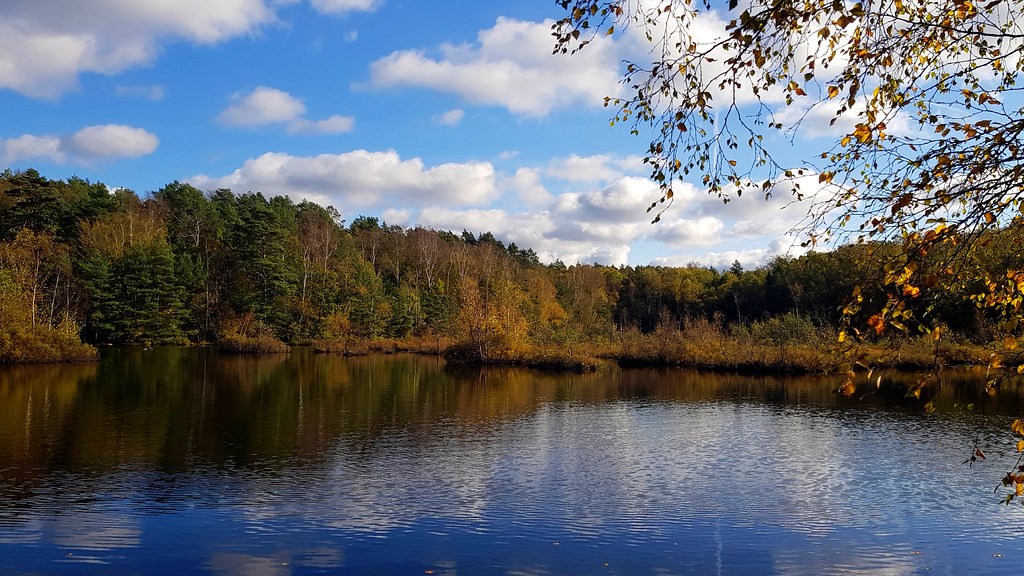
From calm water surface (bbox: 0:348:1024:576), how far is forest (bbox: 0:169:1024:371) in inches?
598

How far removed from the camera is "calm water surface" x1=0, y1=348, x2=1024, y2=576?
8227mm

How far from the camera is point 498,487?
449 inches

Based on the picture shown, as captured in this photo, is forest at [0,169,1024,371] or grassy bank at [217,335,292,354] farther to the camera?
grassy bank at [217,335,292,354]

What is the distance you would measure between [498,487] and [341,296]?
4620cm

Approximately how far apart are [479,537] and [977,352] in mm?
32673

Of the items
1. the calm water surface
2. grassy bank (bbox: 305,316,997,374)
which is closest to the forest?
grassy bank (bbox: 305,316,997,374)

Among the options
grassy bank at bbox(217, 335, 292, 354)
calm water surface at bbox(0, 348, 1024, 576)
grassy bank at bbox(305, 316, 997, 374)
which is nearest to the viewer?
calm water surface at bbox(0, 348, 1024, 576)

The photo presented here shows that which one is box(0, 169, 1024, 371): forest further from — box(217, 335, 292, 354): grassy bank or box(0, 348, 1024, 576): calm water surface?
box(0, 348, 1024, 576): calm water surface

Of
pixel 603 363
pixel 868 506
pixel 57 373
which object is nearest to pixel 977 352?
pixel 603 363

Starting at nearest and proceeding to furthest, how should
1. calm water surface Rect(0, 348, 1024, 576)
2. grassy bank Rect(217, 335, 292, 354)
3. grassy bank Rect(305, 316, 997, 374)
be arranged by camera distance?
calm water surface Rect(0, 348, 1024, 576), grassy bank Rect(305, 316, 997, 374), grassy bank Rect(217, 335, 292, 354)

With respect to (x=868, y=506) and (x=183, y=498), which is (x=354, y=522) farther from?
(x=868, y=506)

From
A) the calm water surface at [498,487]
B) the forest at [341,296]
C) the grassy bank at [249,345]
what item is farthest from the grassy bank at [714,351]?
the grassy bank at [249,345]

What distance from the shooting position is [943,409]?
20219 millimetres

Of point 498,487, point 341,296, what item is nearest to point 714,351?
point 498,487
